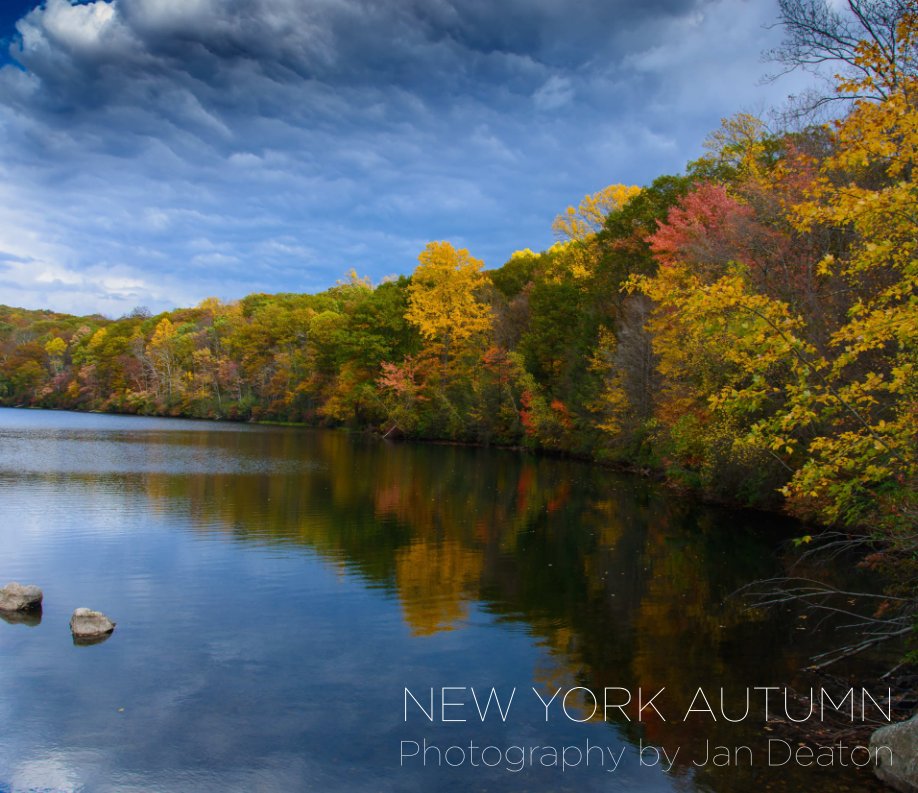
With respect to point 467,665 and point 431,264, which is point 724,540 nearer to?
point 467,665

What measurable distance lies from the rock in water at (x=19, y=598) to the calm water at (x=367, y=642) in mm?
329

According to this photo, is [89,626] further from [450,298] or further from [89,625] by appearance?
[450,298]

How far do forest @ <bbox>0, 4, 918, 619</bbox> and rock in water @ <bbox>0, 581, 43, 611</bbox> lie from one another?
10264 mm

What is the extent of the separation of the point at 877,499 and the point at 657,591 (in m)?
4.35

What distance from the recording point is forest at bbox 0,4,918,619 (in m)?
7.29

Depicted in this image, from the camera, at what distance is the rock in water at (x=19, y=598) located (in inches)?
404

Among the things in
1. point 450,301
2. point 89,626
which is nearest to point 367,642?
point 89,626

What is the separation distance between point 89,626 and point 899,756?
31.7ft

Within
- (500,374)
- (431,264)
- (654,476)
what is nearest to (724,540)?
(654,476)

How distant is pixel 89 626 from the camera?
31.1 feet

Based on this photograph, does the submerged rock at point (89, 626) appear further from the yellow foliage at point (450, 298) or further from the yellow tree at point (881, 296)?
the yellow foliage at point (450, 298)

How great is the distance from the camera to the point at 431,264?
4647 centimetres

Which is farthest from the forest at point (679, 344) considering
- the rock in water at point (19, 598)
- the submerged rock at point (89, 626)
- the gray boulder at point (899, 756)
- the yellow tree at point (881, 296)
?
the rock in water at point (19, 598)

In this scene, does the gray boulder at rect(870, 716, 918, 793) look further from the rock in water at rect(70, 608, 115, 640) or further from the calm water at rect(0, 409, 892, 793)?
the rock in water at rect(70, 608, 115, 640)
